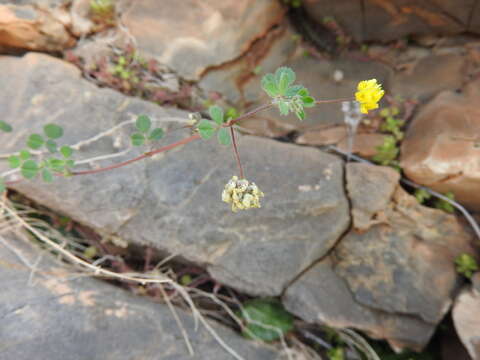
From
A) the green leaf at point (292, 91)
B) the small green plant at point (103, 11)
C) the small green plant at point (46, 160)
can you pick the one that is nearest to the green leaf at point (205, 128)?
the green leaf at point (292, 91)

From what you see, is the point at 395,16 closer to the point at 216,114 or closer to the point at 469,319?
the point at 216,114

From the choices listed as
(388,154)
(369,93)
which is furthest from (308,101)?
(388,154)

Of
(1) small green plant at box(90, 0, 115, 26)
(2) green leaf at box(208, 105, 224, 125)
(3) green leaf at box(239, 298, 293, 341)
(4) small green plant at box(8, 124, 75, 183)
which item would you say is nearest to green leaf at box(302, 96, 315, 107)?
(2) green leaf at box(208, 105, 224, 125)

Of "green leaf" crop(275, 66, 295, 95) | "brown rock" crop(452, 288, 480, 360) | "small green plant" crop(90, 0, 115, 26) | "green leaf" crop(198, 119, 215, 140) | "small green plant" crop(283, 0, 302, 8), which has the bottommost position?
"brown rock" crop(452, 288, 480, 360)

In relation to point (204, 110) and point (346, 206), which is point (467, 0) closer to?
point (346, 206)

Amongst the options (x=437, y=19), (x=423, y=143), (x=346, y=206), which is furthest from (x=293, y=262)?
(x=437, y=19)

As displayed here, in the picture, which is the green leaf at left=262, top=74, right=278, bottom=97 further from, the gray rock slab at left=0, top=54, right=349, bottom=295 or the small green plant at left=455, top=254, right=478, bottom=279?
the small green plant at left=455, top=254, right=478, bottom=279

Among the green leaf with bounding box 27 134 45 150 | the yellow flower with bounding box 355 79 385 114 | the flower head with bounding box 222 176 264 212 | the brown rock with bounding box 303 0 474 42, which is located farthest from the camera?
A: the brown rock with bounding box 303 0 474 42
